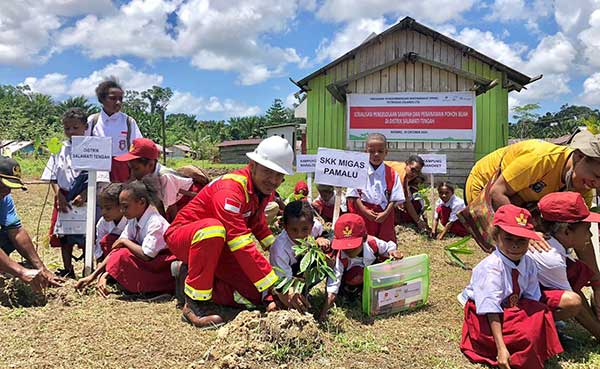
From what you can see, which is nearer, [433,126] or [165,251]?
[165,251]

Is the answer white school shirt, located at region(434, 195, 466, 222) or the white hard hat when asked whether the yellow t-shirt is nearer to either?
the white hard hat

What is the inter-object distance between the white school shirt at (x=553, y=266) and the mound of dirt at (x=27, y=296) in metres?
3.29

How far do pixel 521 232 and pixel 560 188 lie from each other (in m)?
0.85

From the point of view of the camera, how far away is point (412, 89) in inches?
496

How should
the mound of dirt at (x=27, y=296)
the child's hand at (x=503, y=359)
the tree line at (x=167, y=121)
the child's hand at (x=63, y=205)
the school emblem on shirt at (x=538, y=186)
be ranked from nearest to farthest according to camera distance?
the child's hand at (x=503, y=359), the school emblem on shirt at (x=538, y=186), the mound of dirt at (x=27, y=296), the child's hand at (x=63, y=205), the tree line at (x=167, y=121)

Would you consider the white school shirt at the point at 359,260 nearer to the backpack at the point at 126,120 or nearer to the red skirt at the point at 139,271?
the red skirt at the point at 139,271

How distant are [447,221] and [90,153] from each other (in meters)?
4.91

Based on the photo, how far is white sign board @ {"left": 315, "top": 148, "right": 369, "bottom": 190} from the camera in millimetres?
4535

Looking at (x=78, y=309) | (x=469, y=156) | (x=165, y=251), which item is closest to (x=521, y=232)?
(x=165, y=251)

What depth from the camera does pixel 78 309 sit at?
11.5 feet

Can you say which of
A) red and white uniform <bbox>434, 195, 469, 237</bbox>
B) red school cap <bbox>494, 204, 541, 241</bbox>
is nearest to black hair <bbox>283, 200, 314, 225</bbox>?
red school cap <bbox>494, 204, 541, 241</bbox>

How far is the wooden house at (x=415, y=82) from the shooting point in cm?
1227

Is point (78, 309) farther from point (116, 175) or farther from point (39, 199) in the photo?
point (39, 199)

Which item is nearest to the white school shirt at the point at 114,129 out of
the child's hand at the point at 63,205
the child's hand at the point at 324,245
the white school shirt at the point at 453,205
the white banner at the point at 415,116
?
the child's hand at the point at 63,205
